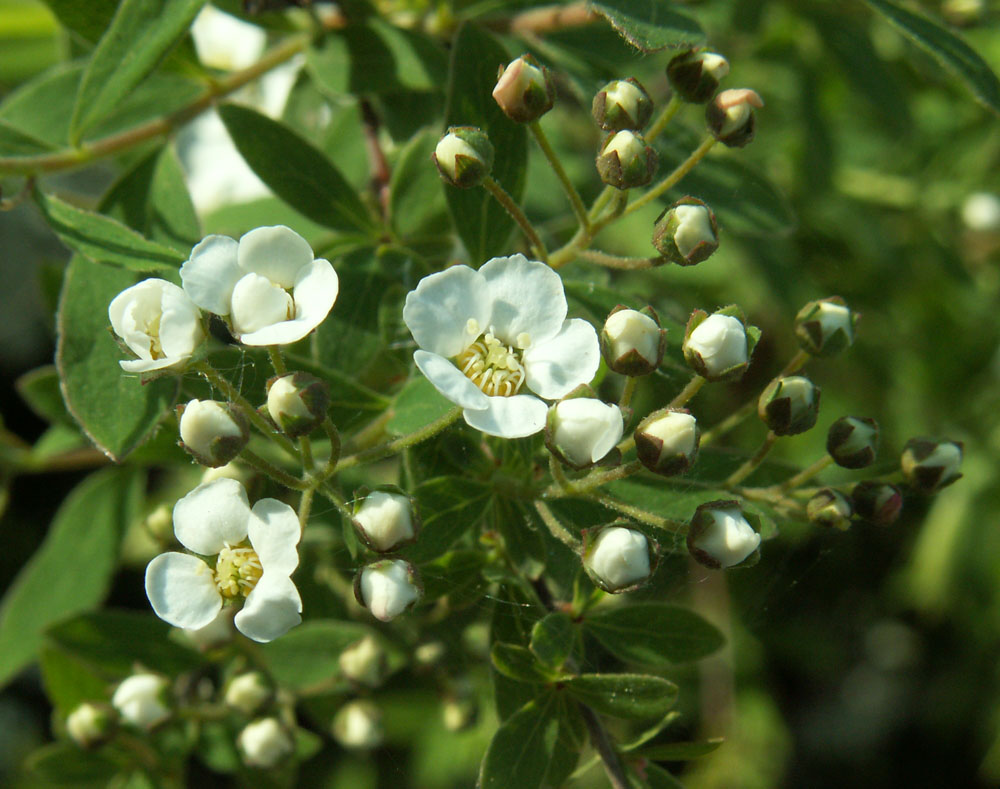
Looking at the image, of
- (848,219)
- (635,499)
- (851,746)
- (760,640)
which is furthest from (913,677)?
(635,499)

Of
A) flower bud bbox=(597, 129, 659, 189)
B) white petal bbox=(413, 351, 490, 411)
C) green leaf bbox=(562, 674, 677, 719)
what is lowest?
green leaf bbox=(562, 674, 677, 719)

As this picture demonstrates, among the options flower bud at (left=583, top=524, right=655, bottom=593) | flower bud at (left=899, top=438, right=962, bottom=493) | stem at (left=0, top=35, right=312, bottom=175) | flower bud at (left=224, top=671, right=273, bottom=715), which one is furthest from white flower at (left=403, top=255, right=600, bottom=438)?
stem at (left=0, top=35, right=312, bottom=175)

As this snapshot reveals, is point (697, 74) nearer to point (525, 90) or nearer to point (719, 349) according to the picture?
point (525, 90)

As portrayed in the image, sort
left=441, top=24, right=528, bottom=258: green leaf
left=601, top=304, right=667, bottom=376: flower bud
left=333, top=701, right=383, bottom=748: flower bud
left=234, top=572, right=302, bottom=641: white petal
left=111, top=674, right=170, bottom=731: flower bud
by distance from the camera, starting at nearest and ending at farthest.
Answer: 1. left=234, top=572, right=302, bottom=641: white petal
2. left=601, top=304, right=667, bottom=376: flower bud
3. left=441, top=24, right=528, bottom=258: green leaf
4. left=111, top=674, right=170, bottom=731: flower bud
5. left=333, top=701, right=383, bottom=748: flower bud

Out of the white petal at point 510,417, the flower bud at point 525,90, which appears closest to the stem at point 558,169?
the flower bud at point 525,90

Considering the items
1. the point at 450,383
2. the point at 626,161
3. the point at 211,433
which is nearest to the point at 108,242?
the point at 211,433

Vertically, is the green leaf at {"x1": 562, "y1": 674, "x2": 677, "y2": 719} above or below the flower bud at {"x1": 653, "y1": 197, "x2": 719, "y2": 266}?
below

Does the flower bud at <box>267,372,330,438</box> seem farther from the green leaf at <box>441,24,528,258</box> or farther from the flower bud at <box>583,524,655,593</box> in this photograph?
the green leaf at <box>441,24,528,258</box>

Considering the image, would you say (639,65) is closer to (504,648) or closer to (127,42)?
(127,42)
